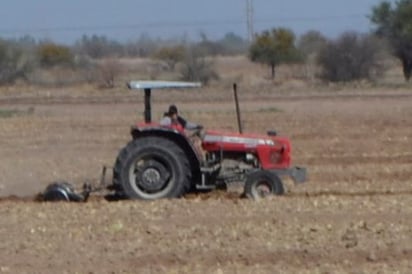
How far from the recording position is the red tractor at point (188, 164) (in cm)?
1900

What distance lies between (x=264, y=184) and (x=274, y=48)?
61.5 metres

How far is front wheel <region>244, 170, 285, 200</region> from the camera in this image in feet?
62.3

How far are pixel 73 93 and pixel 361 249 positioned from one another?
48.2 metres

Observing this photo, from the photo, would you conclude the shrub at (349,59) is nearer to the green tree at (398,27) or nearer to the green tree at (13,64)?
the green tree at (398,27)

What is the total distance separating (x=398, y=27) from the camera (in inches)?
3051

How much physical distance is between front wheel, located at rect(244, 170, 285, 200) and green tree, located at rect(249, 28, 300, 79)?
60714mm

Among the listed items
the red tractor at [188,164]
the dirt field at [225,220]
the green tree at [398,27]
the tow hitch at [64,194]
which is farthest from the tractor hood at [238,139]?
the green tree at [398,27]

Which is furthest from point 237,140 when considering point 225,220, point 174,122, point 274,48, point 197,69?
point 274,48

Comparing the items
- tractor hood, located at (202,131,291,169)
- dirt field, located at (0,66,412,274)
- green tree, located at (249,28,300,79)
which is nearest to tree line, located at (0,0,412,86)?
green tree, located at (249,28,300,79)

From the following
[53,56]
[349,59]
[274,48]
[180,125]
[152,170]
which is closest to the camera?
[180,125]

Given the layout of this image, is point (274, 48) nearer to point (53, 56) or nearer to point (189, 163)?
point (53, 56)

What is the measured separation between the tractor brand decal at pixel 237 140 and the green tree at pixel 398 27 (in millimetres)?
49175

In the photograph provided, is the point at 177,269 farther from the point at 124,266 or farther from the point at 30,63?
the point at 30,63

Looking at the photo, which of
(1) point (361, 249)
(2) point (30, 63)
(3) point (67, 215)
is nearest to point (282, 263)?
(1) point (361, 249)
